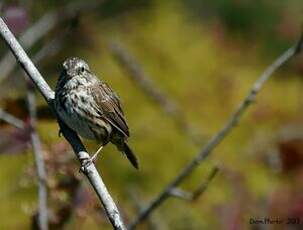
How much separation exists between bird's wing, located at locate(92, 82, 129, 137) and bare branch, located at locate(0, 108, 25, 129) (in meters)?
0.35

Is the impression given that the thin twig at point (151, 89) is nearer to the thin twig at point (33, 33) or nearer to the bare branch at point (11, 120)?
the thin twig at point (33, 33)

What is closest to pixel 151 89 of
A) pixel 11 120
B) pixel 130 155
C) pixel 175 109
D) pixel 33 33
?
pixel 175 109

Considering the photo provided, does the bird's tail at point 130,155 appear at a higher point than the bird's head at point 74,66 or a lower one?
lower

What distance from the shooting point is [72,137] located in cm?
333

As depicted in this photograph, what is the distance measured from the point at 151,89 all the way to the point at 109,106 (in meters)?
3.44

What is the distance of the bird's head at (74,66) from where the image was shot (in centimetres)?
358

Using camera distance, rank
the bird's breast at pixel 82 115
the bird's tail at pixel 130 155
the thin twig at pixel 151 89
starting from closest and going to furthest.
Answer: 1. the bird's breast at pixel 82 115
2. the bird's tail at pixel 130 155
3. the thin twig at pixel 151 89

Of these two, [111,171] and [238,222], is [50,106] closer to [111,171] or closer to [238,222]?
[238,222]

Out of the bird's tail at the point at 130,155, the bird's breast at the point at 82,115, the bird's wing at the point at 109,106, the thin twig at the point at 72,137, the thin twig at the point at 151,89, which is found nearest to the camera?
the thin twig at the point at 72,137

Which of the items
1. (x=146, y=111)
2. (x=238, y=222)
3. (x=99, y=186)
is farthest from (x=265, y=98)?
(x=99, y=186)

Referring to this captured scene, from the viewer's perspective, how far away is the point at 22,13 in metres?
3.58

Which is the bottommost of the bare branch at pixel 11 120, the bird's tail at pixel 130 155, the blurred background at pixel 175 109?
the blurred background at pixel 175 109

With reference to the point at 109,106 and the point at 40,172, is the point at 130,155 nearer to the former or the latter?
the point at 109,106

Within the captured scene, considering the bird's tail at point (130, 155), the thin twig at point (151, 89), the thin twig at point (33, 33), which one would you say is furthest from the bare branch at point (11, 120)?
the thin twig at point (151, 89)
